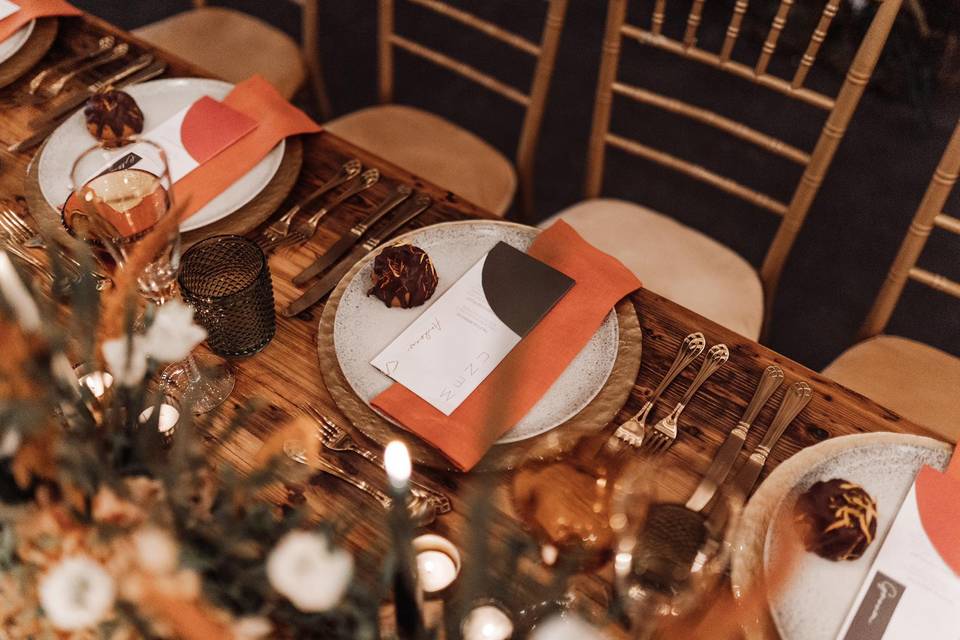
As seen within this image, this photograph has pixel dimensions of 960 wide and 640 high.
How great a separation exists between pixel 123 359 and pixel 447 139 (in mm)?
1387

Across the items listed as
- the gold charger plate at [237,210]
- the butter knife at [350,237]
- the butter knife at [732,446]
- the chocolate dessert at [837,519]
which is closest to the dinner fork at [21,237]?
the gold charger plate at [237,210]

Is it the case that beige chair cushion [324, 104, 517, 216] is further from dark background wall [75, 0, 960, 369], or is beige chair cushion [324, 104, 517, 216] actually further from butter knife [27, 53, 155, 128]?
dark background wall [75, 0, 960, 369]

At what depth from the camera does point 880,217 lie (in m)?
2.48

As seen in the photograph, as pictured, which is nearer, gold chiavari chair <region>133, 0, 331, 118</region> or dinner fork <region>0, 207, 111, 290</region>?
dinner fork <region>0, 207, 111, 290</region>

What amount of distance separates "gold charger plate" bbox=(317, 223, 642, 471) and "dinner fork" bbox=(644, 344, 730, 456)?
0.17ft

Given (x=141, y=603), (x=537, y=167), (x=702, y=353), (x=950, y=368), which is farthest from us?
(x=537, y=167)

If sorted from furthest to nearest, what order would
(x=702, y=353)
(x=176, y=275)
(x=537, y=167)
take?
(x=537, y=167), (x=702, y=353), (x=176, y=275)

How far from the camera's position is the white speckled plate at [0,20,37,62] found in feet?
4.45

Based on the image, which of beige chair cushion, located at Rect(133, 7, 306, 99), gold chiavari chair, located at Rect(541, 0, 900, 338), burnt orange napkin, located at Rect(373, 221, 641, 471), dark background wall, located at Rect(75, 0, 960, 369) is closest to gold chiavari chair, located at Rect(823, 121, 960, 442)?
gold chiavari chair, located at Rect(541, 0, 900, 338)

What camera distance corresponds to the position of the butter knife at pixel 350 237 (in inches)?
43.0

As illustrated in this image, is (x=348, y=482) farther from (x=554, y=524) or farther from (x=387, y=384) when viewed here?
(x=554, y=524)

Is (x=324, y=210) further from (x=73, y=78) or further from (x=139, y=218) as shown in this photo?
(x=73, y=78)

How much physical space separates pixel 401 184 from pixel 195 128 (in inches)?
13.0

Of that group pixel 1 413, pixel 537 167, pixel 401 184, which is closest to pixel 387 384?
pixel 401 184
